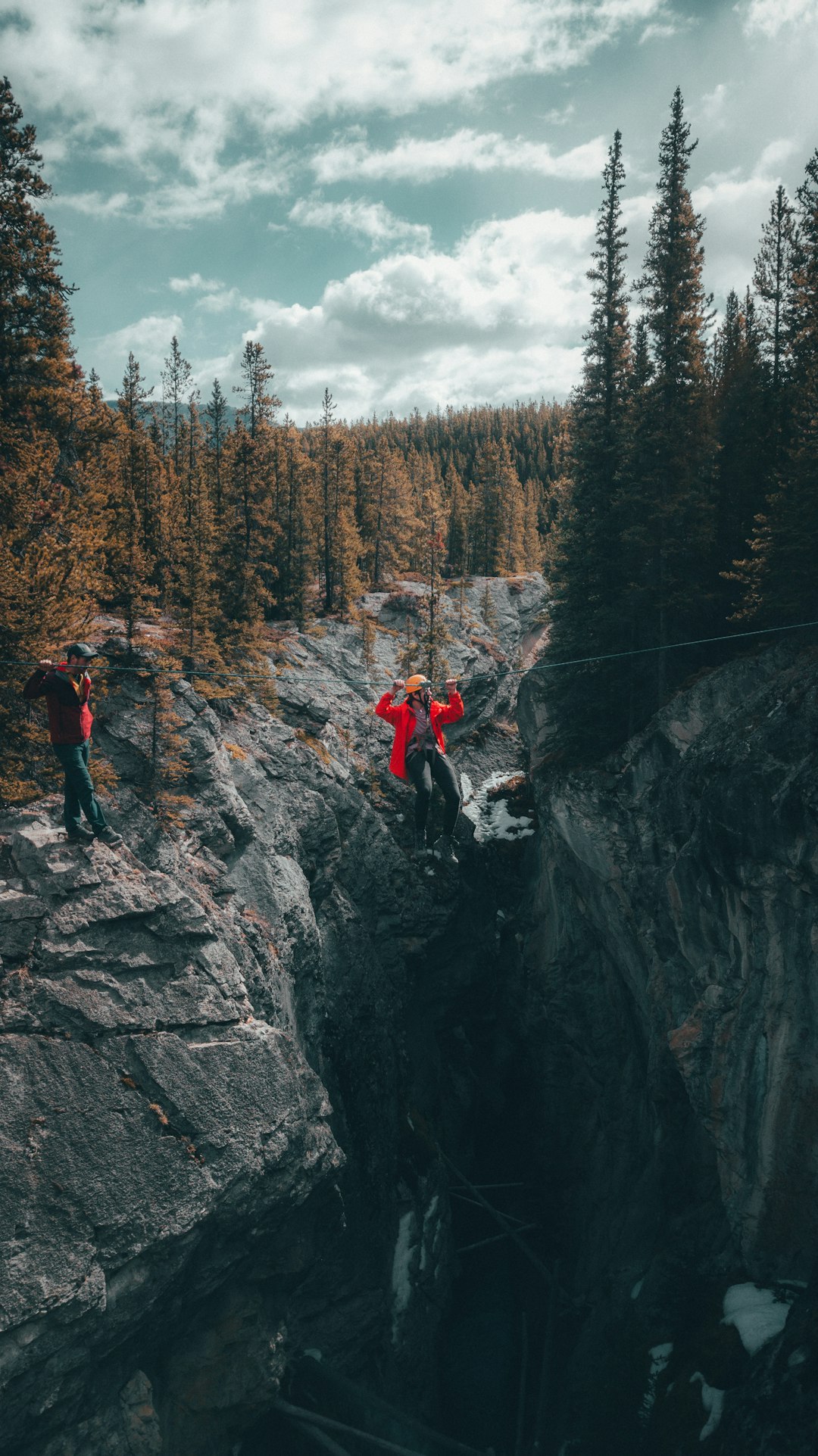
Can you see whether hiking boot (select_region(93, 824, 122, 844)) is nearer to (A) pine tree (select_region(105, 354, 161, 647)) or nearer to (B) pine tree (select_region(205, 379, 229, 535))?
(A) pine tree (select_region(105, 354, 161, 647))

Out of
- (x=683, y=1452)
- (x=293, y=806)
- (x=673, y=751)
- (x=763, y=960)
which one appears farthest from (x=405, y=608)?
(x=683, y=1452)

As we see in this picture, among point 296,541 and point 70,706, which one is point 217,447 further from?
point 70,706

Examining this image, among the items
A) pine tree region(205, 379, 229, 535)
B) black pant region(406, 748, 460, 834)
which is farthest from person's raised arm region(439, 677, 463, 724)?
pine tree region(205, 379, 229, 535)

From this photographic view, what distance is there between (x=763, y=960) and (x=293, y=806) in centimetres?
1273

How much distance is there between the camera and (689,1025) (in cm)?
1711

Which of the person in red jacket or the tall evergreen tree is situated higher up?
the tall evergreen tree

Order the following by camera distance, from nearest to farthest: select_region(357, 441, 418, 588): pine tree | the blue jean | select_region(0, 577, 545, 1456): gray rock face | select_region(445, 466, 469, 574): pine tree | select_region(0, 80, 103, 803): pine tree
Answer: select_region(0, 577, 545, 1456): gray rock face
the blue jean
select_region(0, 80, 103, 803): pine tree
select_region(357, 441, 418, 588): pine tree
select_region(445, 466, 469, 574): pine tree

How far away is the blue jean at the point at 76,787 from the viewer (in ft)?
41.0

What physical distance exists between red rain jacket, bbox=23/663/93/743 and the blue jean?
0.19 m

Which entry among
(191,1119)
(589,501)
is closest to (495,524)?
(589,501)

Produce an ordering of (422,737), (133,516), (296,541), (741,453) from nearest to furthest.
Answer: (422,737)
(133,516)
(741,453)
(296,541)

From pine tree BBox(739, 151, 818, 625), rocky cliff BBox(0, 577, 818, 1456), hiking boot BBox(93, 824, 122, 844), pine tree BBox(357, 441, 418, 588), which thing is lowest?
rocky cliff BBox(0, 577, 818, 1456)

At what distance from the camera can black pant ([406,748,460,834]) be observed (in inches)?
594

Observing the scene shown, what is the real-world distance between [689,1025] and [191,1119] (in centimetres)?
1033
